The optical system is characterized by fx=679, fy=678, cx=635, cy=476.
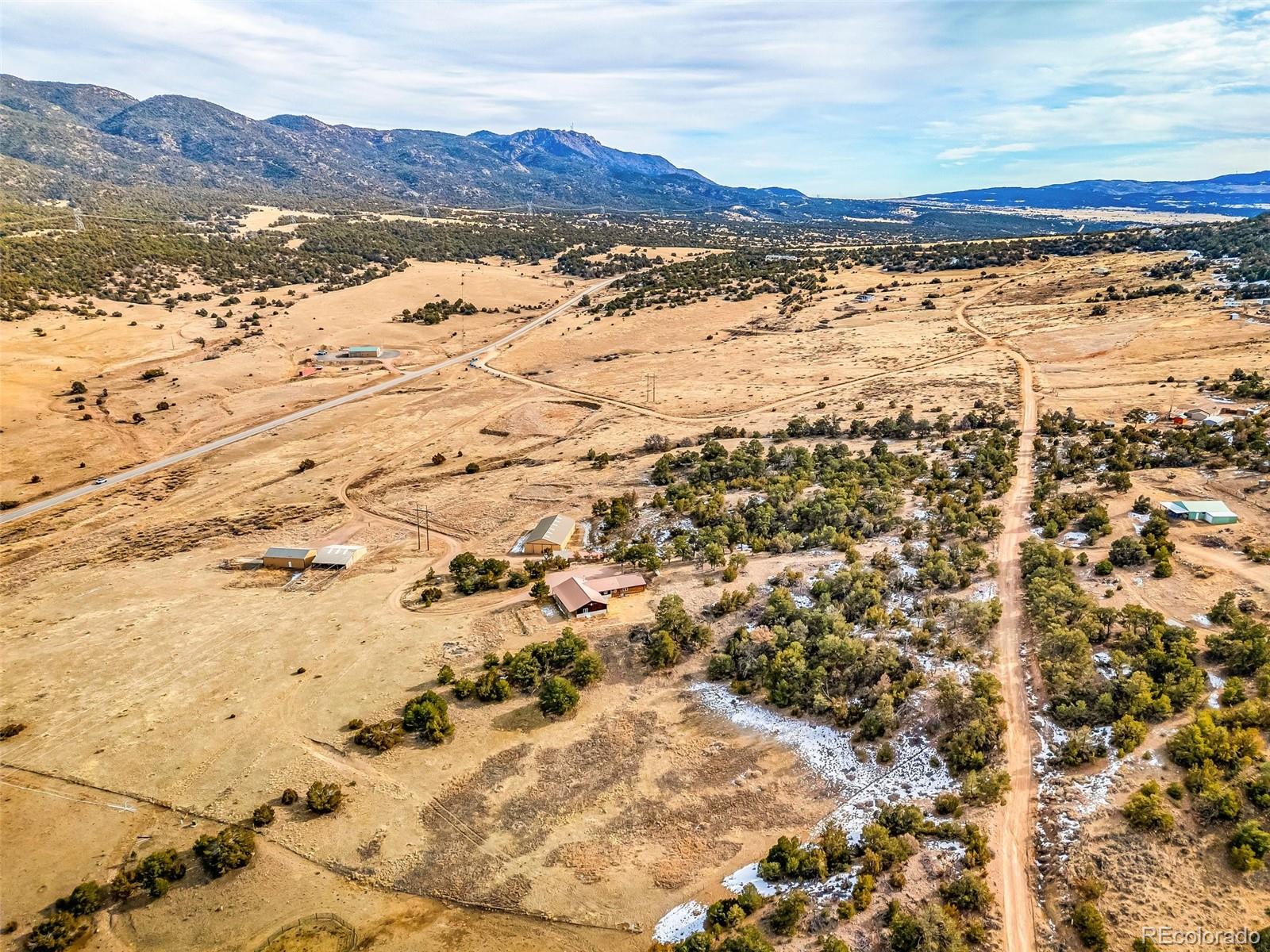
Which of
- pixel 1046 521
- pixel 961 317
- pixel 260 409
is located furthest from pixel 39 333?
pixel 961 317

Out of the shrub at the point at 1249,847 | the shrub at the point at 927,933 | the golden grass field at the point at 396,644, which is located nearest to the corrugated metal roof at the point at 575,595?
the golden grass field at the point at 396,644

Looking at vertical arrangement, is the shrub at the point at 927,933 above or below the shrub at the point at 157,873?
above

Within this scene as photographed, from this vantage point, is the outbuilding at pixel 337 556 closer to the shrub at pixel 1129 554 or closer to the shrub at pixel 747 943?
the shrub at pixel 747 943

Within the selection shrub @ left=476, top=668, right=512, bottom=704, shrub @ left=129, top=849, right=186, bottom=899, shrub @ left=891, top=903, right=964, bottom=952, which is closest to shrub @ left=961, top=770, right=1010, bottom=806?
shrub @ left=891, top=903, right=964, bottom=952

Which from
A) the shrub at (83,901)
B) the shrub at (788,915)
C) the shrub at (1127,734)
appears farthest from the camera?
the shrub at (1127,734)

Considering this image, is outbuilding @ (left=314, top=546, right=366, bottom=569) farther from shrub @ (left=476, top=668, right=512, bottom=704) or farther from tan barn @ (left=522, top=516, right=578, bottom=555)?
shrub @ (left=476, top=668, right=512, bottom=704)

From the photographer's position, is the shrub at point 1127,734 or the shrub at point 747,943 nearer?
the shrub at point 747,943

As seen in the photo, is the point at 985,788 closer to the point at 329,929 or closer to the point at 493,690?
the point at 493,690
